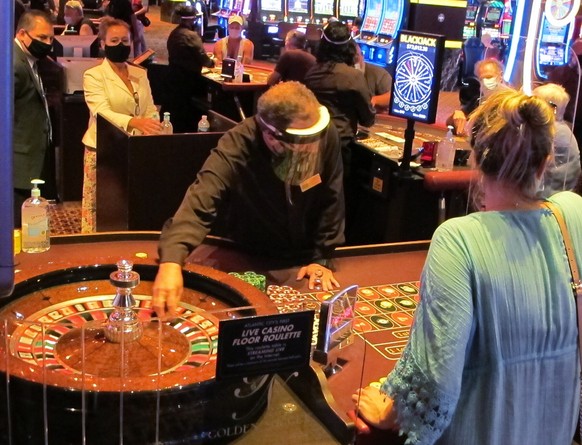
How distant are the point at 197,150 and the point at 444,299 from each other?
280 cm

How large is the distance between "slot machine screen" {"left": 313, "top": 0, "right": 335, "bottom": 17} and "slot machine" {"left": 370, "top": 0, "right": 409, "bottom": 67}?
238 centimetres

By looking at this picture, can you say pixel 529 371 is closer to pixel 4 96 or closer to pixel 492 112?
pixel 492 112

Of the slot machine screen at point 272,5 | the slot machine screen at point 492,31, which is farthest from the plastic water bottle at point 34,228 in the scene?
the slot machine screen at point 492,31

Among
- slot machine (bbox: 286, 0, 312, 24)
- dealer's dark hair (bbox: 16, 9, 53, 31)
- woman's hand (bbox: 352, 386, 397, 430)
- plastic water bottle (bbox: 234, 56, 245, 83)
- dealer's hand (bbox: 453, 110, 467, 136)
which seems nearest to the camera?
woman's hand (bbox: 352, 386, 397, 430)

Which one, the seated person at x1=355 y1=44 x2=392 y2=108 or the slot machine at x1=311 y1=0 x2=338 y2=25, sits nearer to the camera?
the seated person at x1=355 y1=44 x2=392 y2=108

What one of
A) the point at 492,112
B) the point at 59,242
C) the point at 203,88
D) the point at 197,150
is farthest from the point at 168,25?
the point at 492,112

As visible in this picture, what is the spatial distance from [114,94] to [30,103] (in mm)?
464

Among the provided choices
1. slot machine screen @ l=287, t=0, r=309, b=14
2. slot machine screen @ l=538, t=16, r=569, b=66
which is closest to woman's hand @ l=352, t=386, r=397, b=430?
slot machine screen @ l=538, t=16, r=569, b=66

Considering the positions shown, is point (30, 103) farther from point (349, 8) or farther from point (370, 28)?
point (349, 8)

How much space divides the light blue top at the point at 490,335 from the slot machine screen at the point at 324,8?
9204 mm

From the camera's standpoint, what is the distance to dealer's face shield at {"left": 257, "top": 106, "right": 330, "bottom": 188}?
2.49 meters

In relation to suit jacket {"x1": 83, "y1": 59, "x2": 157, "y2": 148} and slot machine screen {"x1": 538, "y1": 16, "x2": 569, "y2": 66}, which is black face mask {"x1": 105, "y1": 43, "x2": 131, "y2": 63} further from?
slot machine screen {"x1": 538, "y1": 16, "x2": 569, "y2": 66}

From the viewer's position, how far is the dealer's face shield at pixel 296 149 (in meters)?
2.49

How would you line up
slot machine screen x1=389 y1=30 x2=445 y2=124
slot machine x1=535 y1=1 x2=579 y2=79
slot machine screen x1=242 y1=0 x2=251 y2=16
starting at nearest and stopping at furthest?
slot machine screen x1=389 y1=30 x2=445 y2=124, slot machine x1=535 y1=1 x2=579 y2=79, slot machine screen x1=242 y1=0 x2=251 y2=16
